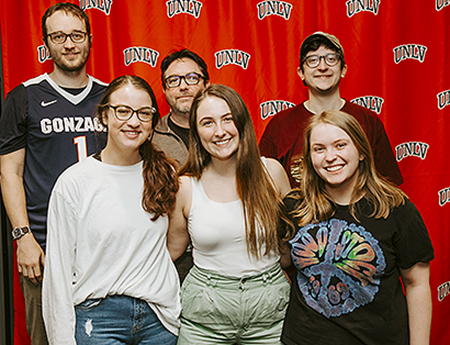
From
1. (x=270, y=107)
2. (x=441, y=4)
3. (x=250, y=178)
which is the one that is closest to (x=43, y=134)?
(x=250, y=178)

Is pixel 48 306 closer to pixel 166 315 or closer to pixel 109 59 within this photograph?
pixel 166 315

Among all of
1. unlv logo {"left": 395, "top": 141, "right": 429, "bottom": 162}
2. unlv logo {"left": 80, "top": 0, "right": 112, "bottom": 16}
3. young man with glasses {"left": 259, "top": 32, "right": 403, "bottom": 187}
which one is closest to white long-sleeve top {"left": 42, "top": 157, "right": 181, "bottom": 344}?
young man with glasses {"left": 259, "top": 32, "right": 403, "bottom": 187}

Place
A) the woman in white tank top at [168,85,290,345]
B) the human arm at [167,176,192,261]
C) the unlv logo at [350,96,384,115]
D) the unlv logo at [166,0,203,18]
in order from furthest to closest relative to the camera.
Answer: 1. the unlv logo at [350,96,384,115]
2. the unlv logo at [166,0,203,18]
3. the human arm at [167,176,192,261]
4. the woman in white tank top at [168,85,290,345]

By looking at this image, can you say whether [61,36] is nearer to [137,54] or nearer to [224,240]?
[137,54]

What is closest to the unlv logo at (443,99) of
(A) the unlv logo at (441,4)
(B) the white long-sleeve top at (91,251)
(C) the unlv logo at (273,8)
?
(A) the unlv logo at (441,4)

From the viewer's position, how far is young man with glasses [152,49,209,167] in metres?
1.98

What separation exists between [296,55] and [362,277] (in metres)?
1.53

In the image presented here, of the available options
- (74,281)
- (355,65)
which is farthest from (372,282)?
(355,65)

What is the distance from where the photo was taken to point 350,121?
1.40 meters

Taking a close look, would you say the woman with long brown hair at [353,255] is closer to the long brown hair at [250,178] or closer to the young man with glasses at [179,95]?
the long brown hair at [250,178]

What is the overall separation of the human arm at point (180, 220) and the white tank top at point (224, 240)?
2.6 inches

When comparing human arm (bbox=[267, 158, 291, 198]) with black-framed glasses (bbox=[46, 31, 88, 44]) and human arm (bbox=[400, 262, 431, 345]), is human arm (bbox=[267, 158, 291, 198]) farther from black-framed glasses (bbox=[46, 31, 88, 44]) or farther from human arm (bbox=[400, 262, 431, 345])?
black-framed glasses (bbox=[46, 31, 88, 44])

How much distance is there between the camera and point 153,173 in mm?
1466

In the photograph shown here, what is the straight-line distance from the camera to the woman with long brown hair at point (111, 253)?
4.32ft
